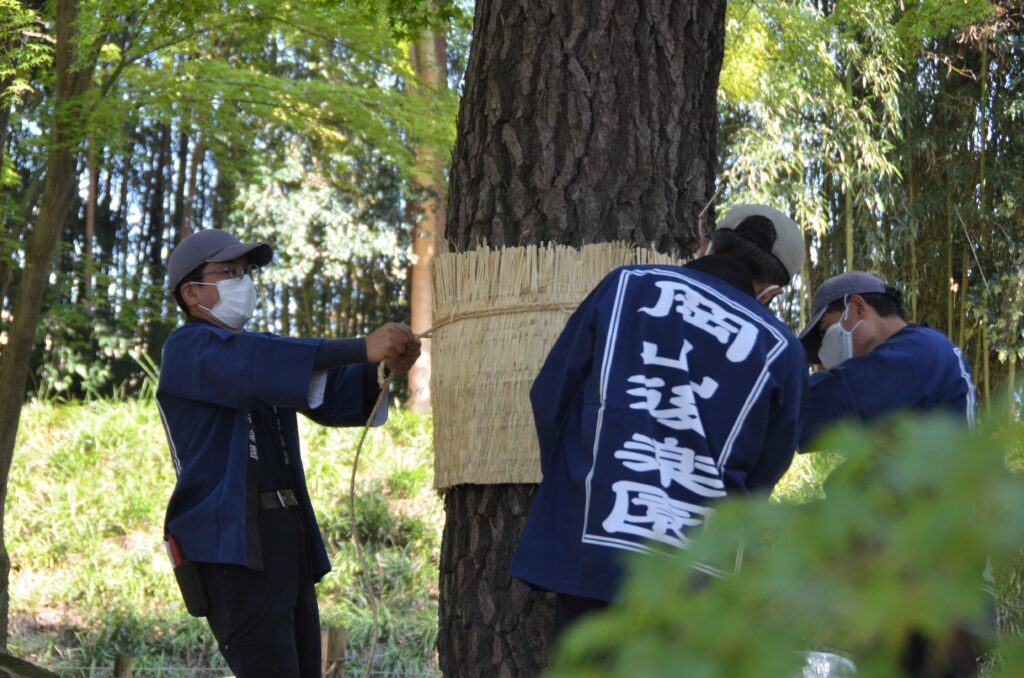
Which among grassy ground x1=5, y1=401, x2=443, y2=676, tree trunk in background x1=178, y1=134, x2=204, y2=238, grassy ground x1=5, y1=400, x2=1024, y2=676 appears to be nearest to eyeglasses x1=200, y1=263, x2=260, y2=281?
grassy ground x1=5, y1=400, x2=1024, y2=676

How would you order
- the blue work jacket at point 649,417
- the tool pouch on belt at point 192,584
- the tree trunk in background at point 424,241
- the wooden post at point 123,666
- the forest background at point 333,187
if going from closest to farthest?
1. the blue work jacket at point 649,417
2. the tool pouch on belt at point 192,584
3. the wooden post at point 123,666
4. the forest background at point 333,187
5. the tree trunk in background at point 424,241

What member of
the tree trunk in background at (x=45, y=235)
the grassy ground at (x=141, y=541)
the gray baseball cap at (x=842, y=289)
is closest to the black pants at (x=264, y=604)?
the gray baseball cap at (x=842, y=289)

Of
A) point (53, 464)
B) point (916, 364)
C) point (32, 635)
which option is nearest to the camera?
point (916, 364)

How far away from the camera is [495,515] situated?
2.62 metres

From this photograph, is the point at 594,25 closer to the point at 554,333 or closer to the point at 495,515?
the point at 554,333

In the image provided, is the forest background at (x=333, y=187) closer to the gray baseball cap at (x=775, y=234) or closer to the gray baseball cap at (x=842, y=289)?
the gray baseball cap at (x=842, y=289)

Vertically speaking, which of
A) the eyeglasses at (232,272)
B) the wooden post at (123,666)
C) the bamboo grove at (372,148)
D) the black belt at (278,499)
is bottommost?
the wooden post at (123,666)

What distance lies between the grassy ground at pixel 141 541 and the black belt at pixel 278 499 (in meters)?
3.87

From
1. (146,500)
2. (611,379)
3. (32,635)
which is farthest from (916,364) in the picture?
(146,500)

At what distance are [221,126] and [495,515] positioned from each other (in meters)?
4.55

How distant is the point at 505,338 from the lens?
99.7 inches

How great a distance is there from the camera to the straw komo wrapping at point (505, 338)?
2.50 metres

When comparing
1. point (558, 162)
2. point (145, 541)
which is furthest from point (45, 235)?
point (558, 162)

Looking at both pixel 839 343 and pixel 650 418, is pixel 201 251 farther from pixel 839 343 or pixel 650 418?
pixel 839 343
